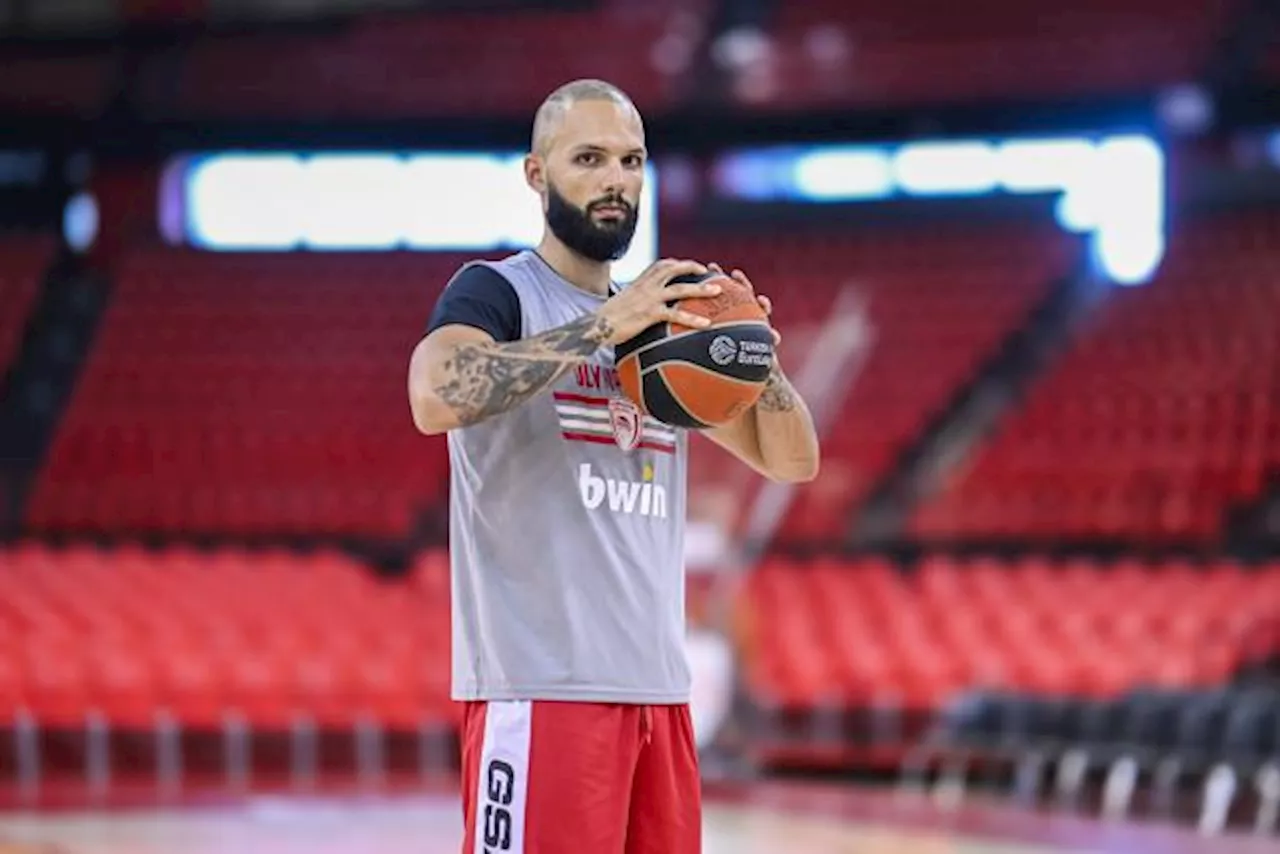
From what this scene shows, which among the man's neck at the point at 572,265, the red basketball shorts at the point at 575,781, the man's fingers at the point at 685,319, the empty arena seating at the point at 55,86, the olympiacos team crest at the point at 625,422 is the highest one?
the empty arena seating at the point at 55,86

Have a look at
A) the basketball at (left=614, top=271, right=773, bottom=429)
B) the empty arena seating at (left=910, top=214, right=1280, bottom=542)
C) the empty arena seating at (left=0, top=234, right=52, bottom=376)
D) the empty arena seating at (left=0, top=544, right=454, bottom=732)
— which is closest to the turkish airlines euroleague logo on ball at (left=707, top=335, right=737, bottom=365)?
the basketball at (left=614, top=271, right=773, bottom=429)

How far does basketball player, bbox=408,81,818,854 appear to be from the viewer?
289 cm

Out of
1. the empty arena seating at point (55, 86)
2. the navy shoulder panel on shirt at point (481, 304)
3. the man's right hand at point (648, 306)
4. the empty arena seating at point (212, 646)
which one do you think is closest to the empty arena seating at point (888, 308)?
the empty arena seating at point (212, 646)

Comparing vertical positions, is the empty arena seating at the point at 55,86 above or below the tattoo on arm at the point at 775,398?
above

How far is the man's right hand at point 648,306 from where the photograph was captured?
285cm

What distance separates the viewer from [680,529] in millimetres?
3123

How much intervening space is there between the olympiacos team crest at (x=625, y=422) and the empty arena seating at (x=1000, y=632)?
28.9 feet

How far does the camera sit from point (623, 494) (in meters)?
3.00

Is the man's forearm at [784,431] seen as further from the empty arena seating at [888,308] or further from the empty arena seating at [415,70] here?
the empty arena seating at [415,70]

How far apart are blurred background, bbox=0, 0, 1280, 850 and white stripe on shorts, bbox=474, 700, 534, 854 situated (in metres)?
6.52

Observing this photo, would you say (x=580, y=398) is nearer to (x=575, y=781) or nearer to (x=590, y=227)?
(x=590, y=227)

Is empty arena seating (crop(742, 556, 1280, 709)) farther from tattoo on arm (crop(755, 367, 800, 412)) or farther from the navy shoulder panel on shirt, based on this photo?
the navy shoulder panel on shirt

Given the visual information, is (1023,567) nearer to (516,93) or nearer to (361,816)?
(361,816)

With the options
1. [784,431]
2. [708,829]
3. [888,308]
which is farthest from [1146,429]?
[784,431]
